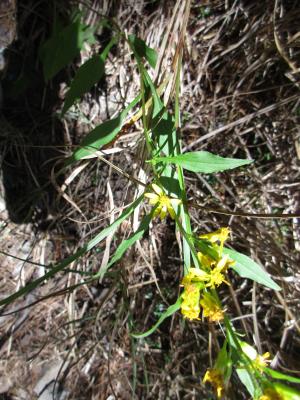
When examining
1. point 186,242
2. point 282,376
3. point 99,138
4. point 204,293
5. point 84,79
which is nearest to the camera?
point 282,376

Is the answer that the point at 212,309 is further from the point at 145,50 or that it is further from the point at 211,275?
the point at 145,50

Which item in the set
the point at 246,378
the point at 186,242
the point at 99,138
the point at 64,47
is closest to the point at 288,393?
the point at 246,378

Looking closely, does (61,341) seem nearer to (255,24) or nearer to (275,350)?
(275,350)

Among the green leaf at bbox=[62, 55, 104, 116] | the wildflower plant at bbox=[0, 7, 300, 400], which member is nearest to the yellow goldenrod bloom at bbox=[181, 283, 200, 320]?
the wildflower plant at bbox=[0, 7, 300, 400]

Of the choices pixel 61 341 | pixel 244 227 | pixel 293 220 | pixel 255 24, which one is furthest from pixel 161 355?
pixel 255 24

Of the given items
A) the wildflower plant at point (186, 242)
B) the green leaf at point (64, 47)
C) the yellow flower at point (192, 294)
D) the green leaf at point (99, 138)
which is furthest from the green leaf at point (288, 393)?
the green leaf at point (64, 47)

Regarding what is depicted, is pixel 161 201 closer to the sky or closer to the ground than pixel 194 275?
closer to the sky

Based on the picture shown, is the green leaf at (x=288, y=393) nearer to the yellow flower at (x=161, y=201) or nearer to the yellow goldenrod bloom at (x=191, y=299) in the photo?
the yellow goldenrod bloom at (x=191, y=299)
